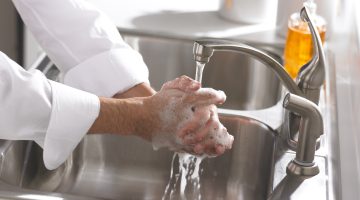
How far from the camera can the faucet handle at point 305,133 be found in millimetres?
1010

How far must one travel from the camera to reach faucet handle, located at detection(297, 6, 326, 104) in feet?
3.76

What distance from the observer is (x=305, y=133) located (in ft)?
3.45

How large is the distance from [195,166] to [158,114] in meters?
0.23

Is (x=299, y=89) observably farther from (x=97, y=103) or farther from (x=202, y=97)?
(x=97, y=103)

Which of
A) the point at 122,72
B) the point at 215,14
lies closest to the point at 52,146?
the point at 122,72

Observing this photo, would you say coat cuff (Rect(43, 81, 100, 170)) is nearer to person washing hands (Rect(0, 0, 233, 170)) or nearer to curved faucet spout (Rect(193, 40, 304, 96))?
person washing hands (Rect(0, 0, 233, 170))

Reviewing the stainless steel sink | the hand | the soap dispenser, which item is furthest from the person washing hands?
the soap dispenser

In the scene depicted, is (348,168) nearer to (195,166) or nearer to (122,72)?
(195,166)

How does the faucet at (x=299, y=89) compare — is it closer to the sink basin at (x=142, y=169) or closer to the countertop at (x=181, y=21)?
the sink basin at (x=142, y=169)

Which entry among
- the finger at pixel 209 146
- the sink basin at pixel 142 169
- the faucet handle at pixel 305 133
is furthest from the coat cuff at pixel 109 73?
the faucet handle at pixel 305 133

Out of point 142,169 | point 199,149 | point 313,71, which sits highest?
point 313,71

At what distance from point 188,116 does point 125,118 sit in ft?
0.33

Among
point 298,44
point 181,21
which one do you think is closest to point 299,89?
point 298,44

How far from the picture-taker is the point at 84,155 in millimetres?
1381
